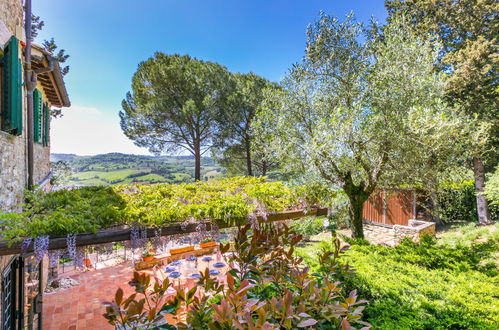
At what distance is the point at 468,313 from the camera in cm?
344

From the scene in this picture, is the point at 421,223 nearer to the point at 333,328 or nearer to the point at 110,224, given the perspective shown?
the point at 333,328

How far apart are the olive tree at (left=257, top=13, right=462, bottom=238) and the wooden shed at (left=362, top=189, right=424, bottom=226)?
640 centimetres

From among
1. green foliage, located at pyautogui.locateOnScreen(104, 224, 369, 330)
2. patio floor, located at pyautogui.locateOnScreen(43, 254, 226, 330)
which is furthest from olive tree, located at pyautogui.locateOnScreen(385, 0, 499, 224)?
patio floor, located at pyautogui.locateOnScreen(43, 254, 226, 330)

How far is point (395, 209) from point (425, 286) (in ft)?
30.7

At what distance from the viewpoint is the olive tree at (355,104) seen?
5.42 metres

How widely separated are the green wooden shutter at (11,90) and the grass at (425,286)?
509cm

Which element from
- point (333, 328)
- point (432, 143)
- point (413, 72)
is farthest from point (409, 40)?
point (333, 328)

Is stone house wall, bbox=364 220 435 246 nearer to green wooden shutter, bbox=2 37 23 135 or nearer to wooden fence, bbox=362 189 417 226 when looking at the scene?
wooden fence, bbox=362 189 417 226

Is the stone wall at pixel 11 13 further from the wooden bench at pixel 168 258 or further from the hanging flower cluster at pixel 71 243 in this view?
the wooden bench at pixel 168 258

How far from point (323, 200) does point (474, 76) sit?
11.4 m

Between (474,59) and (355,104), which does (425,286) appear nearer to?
(355,104)

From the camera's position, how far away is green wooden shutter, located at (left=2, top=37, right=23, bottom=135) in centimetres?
320

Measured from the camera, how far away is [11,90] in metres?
3.22

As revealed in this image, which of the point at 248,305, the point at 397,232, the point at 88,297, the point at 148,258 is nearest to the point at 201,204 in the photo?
the point at 248,305
